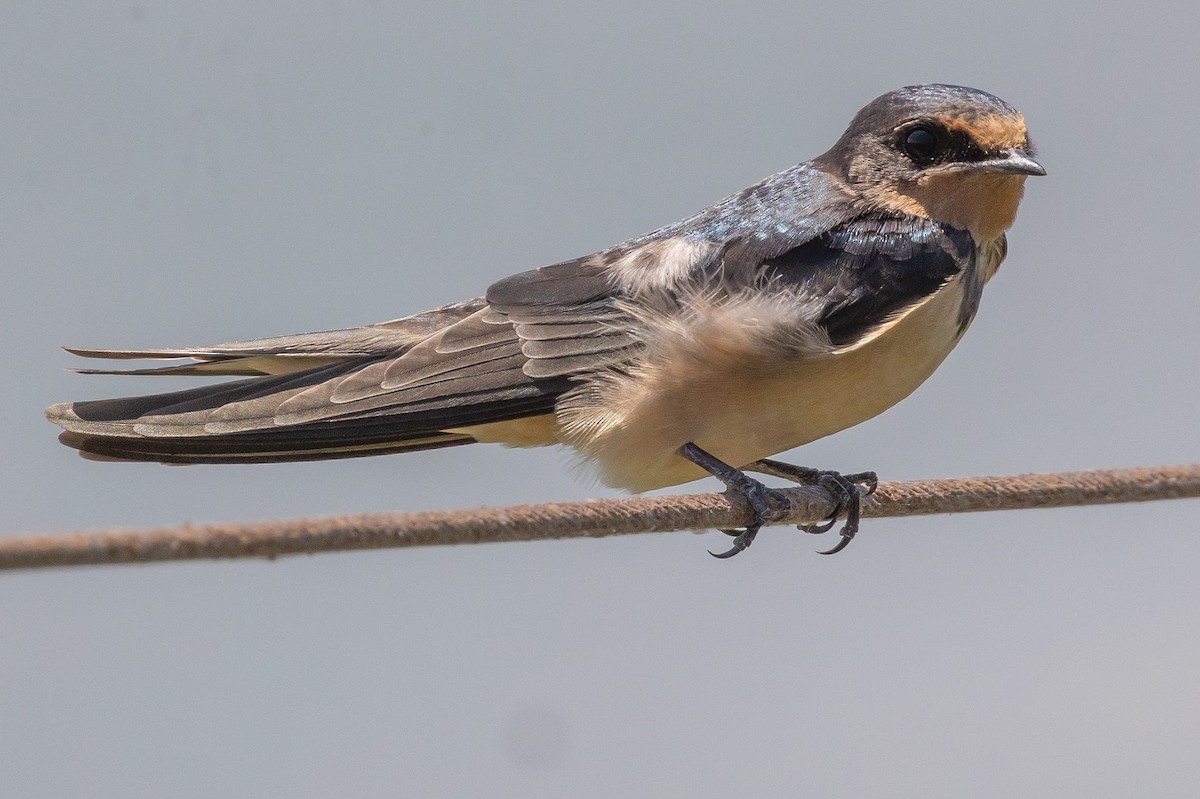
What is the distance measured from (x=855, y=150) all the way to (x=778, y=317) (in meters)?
0.58

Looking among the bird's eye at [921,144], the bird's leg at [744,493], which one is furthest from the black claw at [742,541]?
the bird's eye at [921,144]

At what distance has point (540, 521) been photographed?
1.82 m

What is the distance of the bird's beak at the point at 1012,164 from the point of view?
9.96 feet

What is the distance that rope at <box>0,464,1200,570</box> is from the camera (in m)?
1.39

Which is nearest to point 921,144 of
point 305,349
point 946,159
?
point 946,159

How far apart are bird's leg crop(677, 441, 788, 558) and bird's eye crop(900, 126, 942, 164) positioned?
807mm

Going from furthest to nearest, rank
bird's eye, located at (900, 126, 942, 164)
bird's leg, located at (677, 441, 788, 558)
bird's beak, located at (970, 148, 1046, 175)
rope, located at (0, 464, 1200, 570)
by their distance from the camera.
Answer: bird's eye, located at (900, 126, 942, 164) < bird's beak, located at (970, 148, 1046, 175) < bird's leg, located at (677, 441, 788, 558) < rope, located at (0, 464, 1200, 570)

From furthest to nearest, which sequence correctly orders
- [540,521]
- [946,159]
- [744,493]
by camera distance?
[946,159], [744,493], [540,521]

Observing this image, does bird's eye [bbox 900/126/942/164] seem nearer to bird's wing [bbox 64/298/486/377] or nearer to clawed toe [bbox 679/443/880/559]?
clawed toe [bbox 679/443/880/559]

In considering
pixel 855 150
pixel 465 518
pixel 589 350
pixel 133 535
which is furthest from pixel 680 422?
pixel 133 535

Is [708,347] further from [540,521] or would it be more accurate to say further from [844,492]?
[540,521]

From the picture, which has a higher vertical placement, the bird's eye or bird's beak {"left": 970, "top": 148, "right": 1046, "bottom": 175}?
the bird's eye

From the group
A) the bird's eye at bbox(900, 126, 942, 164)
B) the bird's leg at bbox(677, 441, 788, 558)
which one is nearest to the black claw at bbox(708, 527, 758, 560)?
the bird's leg at bbox(677, 441, 788, 558)

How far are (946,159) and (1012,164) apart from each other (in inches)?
6.8
